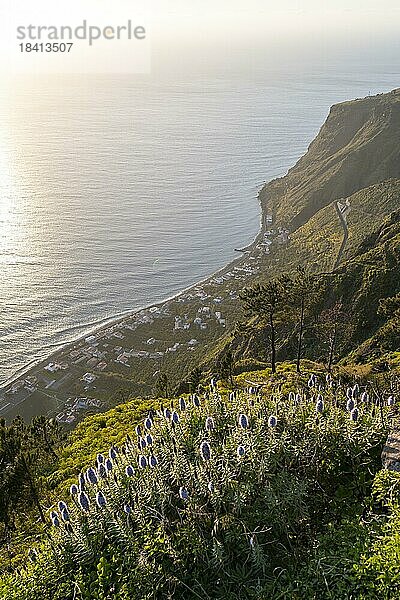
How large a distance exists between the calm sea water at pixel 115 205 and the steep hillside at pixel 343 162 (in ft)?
20.0

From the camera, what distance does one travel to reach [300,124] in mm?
150625

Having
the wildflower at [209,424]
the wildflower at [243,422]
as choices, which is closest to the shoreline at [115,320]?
the wildflower at [209,424]

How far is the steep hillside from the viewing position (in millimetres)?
74188

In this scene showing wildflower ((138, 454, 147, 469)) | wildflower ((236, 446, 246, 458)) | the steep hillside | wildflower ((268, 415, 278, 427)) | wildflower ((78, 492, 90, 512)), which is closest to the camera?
wildflower ((78, 492, 90, 512))

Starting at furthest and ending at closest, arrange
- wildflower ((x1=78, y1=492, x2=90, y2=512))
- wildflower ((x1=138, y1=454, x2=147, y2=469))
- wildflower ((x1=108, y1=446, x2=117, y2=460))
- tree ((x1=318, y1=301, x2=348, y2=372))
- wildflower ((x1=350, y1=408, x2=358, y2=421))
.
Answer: tree ((x1=318, y1=301, x2=348, y2=372)), wildflower ((x1=108, y1=446, x2=117, y2=460)), wildflower ((x1=350, y1=408, x2=358, y2=421)), wildflower ((x1=138, y1=454, x2=147, y2=469)), wildflower ((x1=78, y1=492, x2=90, y2=512))

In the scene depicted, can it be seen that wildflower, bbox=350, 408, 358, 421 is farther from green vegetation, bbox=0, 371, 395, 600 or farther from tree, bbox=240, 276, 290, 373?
tree, bbox=240, 276, 290, 373

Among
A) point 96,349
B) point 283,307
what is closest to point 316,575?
point 283,307

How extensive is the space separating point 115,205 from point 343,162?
37087 mm

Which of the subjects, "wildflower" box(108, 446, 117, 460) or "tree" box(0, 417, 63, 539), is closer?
"wildflower" box(108, 446, 117, 460)

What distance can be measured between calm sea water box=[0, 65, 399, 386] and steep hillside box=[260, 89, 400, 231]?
6094 mm

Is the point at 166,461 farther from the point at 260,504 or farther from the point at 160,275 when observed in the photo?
the point at 160,275

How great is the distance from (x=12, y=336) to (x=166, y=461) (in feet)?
157

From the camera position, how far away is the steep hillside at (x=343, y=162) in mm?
74188

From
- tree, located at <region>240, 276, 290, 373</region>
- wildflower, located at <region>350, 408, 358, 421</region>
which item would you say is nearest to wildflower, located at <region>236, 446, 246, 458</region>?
wildflower, located at <region>350, 408, 358, 421</region>
